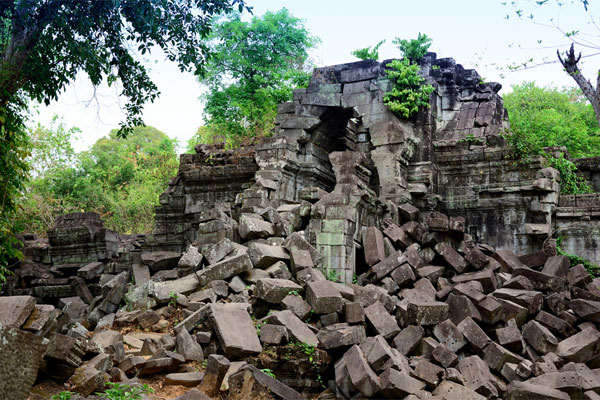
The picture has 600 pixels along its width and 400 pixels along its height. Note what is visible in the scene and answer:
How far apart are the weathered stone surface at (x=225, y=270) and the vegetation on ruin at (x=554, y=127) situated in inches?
239

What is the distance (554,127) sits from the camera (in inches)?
778

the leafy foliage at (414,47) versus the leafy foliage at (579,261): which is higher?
the leafy foliage at (414,47)

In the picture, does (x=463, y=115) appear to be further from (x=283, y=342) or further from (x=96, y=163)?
(x=96, y=163)

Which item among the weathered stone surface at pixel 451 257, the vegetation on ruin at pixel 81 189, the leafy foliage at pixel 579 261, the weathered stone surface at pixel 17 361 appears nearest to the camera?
the weathered stone surface at pixel 17 361

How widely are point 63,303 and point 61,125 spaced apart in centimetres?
1408

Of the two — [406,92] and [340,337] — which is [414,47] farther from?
[340,337]

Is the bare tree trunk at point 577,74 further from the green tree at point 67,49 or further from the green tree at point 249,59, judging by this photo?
Result: the green tree at point 249,59

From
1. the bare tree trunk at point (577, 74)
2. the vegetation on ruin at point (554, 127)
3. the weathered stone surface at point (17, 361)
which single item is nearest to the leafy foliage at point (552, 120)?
the vegetation on ruin at point (554, 127)

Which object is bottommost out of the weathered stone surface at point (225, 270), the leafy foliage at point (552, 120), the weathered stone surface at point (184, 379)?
the weathered stone surface at point (184, 379)

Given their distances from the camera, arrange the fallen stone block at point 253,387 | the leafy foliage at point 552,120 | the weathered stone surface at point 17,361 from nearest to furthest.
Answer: the weathered stone surface at point 17,361, the fallen stone block at point 253,387, the leafy foliage at point 552,120

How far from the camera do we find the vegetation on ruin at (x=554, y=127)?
11070 millimetres

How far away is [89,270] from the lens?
1077 centimetres

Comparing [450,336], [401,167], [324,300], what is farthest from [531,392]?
[401,167]

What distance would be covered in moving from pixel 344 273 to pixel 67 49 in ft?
17.0
